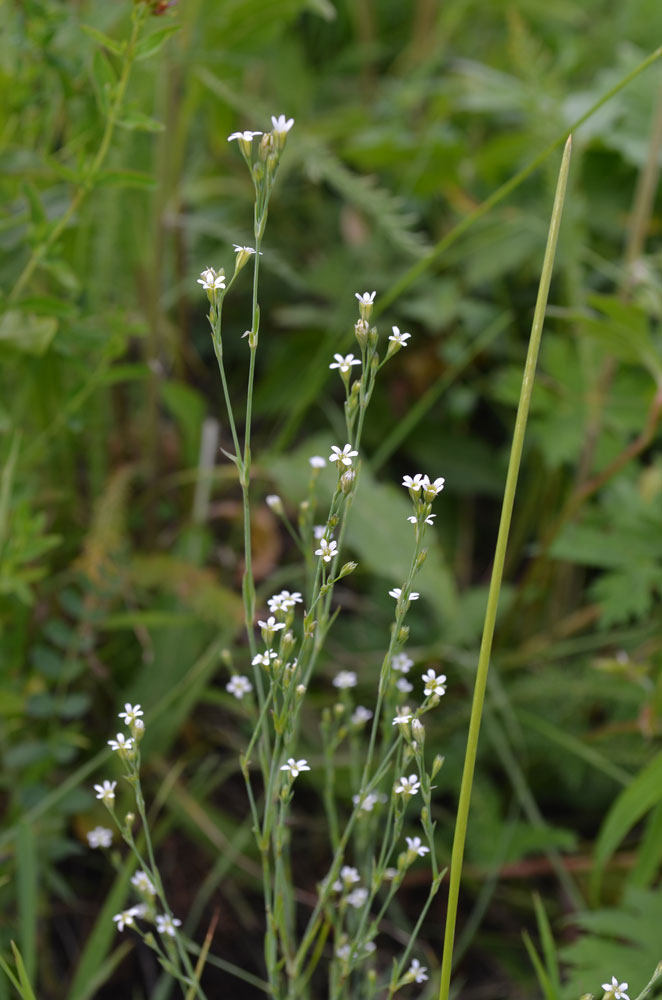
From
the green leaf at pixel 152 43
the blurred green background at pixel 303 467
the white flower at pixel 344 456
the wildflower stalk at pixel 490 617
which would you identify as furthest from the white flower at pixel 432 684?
the green leaf at pixel 152 43

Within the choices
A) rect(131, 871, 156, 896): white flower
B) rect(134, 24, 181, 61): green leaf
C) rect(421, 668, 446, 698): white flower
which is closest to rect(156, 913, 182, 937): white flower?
rect(131, 871, 156, 896): white flower

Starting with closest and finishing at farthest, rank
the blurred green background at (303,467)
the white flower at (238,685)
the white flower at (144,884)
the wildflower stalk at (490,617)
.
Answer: the wildflower stalk at (490,617)
the white flower at (144,884)
the white flower at (238,685)
the blurred green background at (303,467)

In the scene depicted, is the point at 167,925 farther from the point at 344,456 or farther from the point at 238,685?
the point at 344,456

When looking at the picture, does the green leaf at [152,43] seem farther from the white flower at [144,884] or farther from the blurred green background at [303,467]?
the white flower at [144,884]

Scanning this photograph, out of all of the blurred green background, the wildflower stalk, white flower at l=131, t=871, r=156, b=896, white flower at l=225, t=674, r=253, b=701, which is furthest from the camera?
the blurred green background

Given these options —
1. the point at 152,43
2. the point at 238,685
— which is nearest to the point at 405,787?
the point at 238,685

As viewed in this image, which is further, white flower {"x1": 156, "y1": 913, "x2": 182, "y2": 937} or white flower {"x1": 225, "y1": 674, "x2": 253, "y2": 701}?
white flower {"x1": 225, "y1": 674, "x2": 253, "y2": 701}

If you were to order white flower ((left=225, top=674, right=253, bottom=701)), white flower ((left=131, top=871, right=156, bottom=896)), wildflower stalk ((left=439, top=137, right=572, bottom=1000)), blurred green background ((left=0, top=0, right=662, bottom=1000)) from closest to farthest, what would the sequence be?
wildflower stalk ((left=439, top=137, right=572, bottom=1000)), white flower ((left=131, top=871, right=156, bottom=896)), white flower ((left=225, top=674, right=253, bottom=701)), blurred green background ((left=0, top=0, right=662, bottom=1000))

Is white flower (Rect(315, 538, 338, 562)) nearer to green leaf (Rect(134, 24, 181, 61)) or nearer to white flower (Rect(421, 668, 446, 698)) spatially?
white flower (Rect(421, 668, 446, 698))

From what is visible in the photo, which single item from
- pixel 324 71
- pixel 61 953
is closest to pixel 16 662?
pixel 61 953
